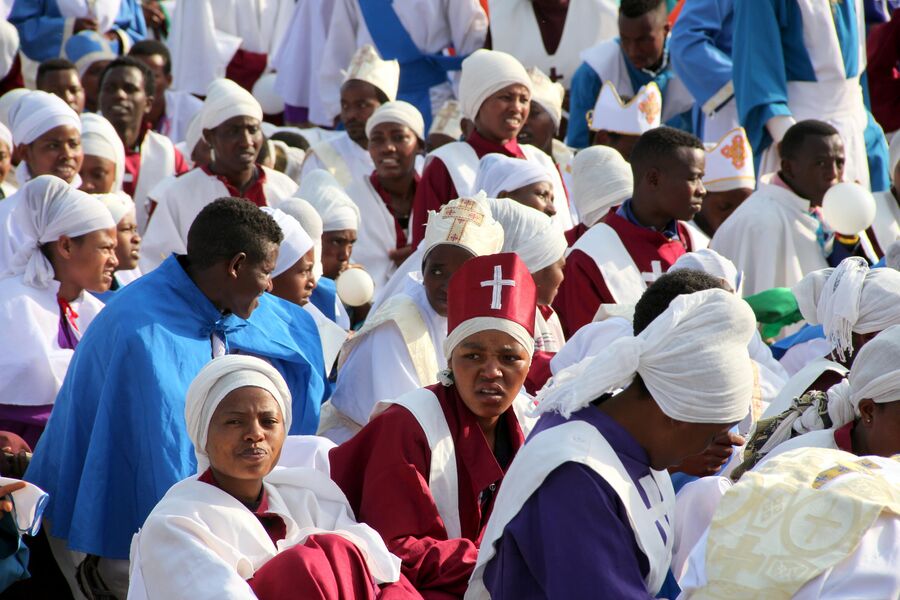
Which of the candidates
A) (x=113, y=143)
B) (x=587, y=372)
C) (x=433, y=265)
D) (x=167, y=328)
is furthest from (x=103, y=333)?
(x=113, y=143)

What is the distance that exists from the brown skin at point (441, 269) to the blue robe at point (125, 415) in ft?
2.47

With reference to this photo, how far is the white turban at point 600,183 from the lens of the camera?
317 inches

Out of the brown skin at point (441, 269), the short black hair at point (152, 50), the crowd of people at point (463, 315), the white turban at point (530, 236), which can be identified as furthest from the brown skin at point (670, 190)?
the short black hair at point (152, 50)

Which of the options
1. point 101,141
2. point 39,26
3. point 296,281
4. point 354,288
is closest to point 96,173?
point 101,141

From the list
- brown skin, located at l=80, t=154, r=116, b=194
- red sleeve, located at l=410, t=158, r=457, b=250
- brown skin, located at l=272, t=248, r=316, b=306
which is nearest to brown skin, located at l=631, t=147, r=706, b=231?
red sleeve, located at l=410, t=158, r=457, b=250

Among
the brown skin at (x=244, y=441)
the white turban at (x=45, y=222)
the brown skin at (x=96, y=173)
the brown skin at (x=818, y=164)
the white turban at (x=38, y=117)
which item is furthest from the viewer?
the brown skin at (x=96, y=173)

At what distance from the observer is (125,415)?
525 centimetres

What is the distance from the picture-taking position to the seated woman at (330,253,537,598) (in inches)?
173

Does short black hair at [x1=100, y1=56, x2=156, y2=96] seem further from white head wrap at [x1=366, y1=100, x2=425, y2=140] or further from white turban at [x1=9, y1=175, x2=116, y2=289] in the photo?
white turban at [x1=9, y1=175, x2=116, y2=289]

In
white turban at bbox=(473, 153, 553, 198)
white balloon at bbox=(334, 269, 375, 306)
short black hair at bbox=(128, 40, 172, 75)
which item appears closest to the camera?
white turban at bbox=(473, 153, 553, 198)

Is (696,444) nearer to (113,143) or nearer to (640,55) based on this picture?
(113,143)

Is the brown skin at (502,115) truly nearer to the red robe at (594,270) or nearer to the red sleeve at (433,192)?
the red sleeve at (433,192)

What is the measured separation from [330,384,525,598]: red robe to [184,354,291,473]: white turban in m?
0.33

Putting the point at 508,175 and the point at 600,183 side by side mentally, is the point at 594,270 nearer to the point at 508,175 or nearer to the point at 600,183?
the point at 508,175
